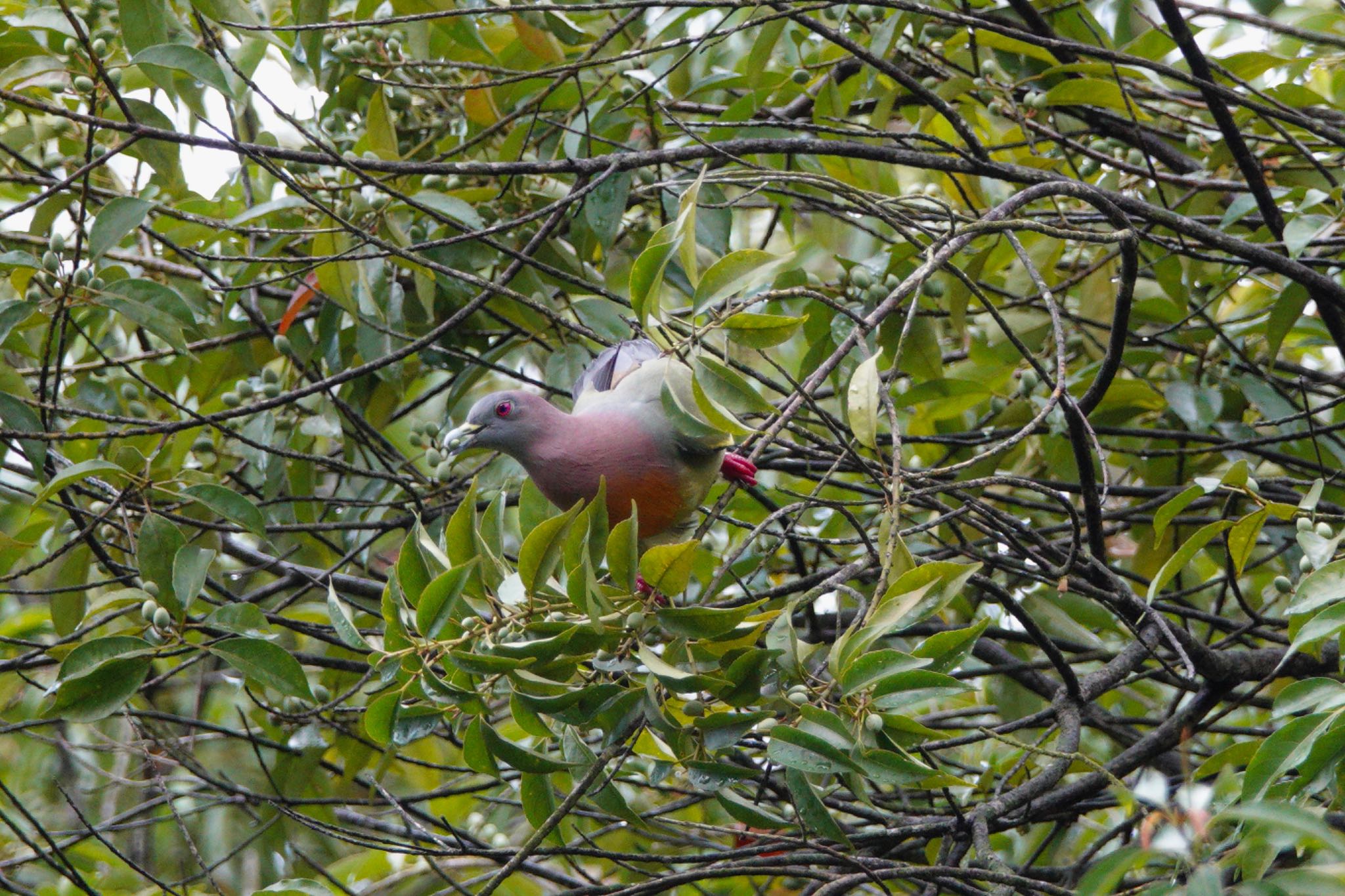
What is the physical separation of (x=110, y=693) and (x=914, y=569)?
174 centimetres

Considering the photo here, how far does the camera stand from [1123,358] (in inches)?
147

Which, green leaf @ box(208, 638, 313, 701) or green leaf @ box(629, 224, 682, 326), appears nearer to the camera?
green leaf @ box(629, 224, 682, 326)

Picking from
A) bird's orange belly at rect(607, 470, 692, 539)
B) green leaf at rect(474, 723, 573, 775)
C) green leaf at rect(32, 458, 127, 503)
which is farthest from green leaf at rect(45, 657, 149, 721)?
bird's orange belly at rect(607, 470, 692, 539)

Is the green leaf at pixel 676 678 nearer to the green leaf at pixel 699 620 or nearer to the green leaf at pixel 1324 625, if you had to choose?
the green leaf at pixel 699 620

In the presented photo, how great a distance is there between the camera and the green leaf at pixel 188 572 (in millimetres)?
2746

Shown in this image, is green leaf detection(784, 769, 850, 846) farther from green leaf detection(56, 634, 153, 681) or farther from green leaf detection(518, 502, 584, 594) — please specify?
green leaf detection(56, 634, 153, 681)

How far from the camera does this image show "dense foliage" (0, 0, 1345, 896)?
7.10 ft

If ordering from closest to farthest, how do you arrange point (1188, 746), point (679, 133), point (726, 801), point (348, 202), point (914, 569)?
1. point (914, 569)
2. point (726, 801)
3. point (1188, 746)
4. point (348, 202)
5. point (679, 133)

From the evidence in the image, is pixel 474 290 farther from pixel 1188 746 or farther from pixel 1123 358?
pixel 1188 746

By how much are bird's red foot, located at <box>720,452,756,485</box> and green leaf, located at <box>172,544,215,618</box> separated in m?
1.22

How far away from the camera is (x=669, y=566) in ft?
6.78

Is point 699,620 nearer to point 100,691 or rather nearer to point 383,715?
point 383,715

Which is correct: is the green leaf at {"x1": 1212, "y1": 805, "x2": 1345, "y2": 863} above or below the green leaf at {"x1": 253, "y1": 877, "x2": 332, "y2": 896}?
below

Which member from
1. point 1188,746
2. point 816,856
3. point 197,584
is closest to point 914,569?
point 816,856
